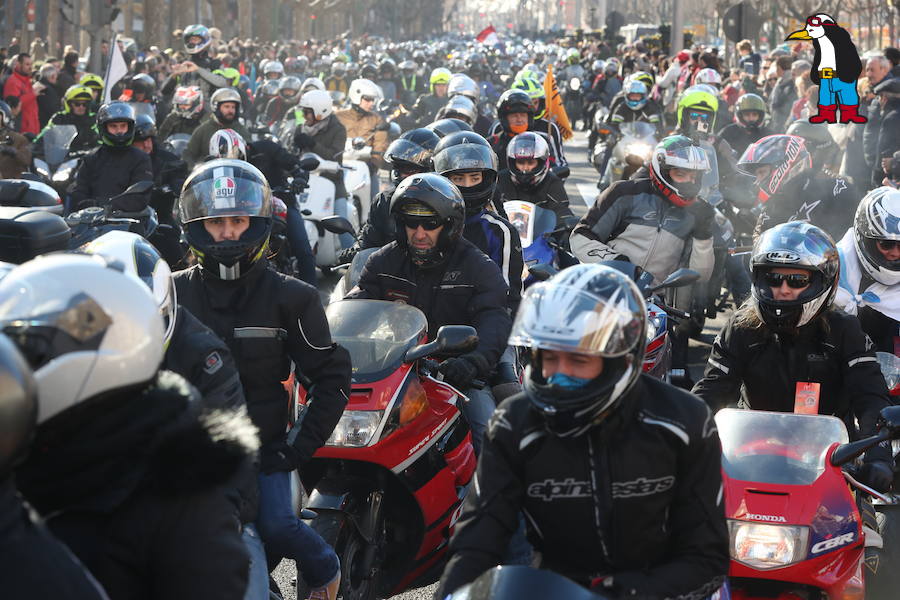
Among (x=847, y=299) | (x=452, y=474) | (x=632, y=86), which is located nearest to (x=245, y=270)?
(x=452, y=474)

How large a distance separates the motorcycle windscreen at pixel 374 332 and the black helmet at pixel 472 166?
7.09 feet

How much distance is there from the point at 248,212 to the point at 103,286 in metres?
2.41

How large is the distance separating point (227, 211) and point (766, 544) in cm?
216

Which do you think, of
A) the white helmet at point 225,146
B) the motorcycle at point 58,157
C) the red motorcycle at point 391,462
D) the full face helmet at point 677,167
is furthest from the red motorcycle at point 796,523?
the motorcycle at point 58,157

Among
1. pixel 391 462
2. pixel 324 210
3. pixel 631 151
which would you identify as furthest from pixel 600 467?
pixel 631 151

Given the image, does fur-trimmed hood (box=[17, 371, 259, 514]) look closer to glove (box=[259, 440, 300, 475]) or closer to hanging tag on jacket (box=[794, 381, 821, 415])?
glove (box=[259, 440, 300, 475])

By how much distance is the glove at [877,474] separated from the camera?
434 cm

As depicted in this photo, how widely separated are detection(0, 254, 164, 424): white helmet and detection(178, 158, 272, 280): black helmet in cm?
215

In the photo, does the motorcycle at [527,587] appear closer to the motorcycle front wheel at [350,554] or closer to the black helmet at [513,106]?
the motorcycle front wheel at [350,554]

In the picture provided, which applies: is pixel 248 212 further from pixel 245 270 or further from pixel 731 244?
pixel 731 244

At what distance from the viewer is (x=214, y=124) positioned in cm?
1292

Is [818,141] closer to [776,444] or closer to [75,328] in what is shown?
[776,444]

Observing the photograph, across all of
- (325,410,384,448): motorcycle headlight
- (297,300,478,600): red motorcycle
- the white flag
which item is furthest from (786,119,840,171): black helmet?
the white flag

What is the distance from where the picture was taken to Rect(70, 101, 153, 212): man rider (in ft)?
36.6
